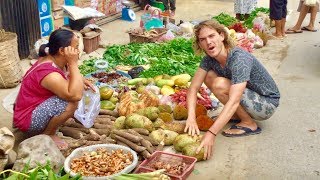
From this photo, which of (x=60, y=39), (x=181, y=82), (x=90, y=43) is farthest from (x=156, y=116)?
(x=90, y=43)

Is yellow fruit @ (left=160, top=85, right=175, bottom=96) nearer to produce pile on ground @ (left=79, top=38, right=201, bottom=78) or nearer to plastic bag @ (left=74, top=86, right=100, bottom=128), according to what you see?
produce pile on ground @ (left=79, top=38, right=201, bottom=78)

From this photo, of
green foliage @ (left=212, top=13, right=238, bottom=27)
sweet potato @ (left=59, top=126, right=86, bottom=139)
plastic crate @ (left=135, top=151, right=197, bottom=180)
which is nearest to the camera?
plastic crate @ (left=135, top=151, right=197, bottom=180)

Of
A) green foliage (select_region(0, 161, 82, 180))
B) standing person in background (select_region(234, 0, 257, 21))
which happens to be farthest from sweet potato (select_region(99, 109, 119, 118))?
standing person in background (select_region(234, 0, 257, 21))

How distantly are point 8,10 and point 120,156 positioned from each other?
4259 mm

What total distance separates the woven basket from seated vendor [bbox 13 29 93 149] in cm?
179

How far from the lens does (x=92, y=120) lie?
5.02 meters

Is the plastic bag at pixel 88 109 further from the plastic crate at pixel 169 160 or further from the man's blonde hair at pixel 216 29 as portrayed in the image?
the man's blonde hair at pixel 216 29

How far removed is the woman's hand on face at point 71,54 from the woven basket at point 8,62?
2.17m

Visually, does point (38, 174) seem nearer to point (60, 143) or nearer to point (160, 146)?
point (60, 143)

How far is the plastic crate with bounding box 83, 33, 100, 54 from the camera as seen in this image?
804cm

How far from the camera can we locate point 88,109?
5000 mm

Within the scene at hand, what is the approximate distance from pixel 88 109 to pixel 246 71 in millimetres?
1784

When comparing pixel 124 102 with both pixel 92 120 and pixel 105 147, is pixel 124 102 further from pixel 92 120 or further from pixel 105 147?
pixel 105 147

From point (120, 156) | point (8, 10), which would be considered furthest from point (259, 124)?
point (8, 10)
